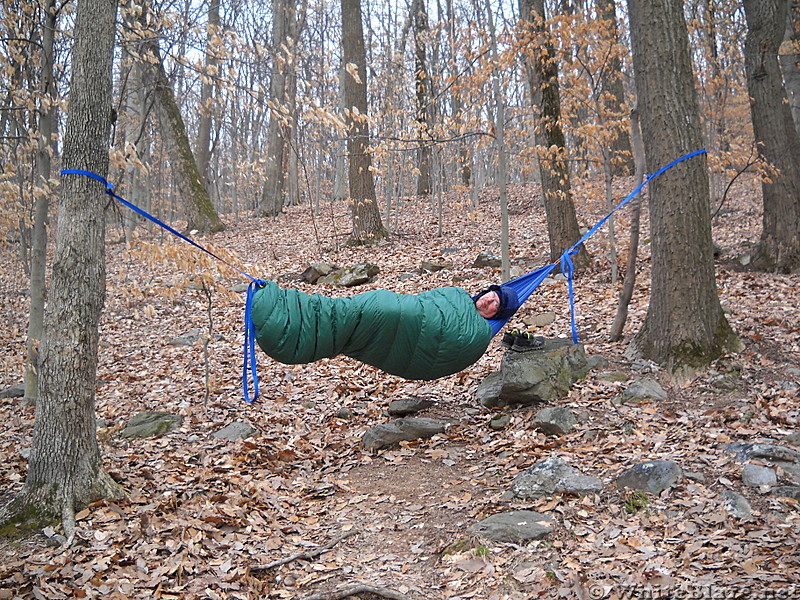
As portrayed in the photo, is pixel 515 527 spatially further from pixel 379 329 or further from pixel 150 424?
pixel 150 424

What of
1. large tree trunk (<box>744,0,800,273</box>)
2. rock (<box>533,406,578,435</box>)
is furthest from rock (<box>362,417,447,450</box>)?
large tree trunk (<box>744,0,800,273</box>)

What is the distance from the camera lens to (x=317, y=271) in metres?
8.44

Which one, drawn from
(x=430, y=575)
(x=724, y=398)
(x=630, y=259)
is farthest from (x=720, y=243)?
(x=430, y=575)

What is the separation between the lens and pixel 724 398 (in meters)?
3.85

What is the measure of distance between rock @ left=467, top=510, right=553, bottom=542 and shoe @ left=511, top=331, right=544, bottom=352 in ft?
5.54

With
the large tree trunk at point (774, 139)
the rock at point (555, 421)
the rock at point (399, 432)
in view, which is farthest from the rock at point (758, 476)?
the large tree trunk at point (774, 139)

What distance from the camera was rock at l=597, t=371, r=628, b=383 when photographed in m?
4.29

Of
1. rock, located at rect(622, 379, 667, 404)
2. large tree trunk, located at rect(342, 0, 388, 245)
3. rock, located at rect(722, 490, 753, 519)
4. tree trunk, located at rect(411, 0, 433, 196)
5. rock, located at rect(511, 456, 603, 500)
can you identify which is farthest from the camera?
tree trunk, located at rect(411, 0, 433, 196)

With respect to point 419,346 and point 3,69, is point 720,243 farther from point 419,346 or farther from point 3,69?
point 3,69

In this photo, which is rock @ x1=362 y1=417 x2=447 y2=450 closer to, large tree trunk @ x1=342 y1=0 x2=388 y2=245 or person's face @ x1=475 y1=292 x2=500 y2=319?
person's face @ x1=475 y1=292 x2=500 y2=319

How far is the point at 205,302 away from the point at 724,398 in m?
6.71

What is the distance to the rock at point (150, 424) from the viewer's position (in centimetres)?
454

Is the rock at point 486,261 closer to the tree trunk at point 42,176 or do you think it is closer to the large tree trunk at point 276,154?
the tree trunk at point 42,176

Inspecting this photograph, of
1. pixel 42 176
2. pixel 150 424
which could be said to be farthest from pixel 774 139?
pixel 42 176
